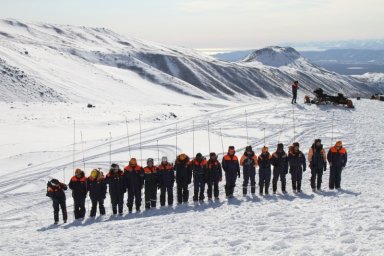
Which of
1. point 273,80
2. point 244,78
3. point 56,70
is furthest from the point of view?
point 273,80

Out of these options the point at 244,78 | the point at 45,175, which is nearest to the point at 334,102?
the point at 45,175

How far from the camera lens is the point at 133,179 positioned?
1575 cm

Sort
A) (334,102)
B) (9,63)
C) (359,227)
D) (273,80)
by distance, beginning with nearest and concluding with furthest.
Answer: (359,227), (334,102), (9,63), (273,80)

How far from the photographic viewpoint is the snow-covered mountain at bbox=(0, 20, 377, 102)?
60844 mm

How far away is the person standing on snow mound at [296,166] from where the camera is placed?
1652 cm

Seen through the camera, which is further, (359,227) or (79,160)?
(79,160)

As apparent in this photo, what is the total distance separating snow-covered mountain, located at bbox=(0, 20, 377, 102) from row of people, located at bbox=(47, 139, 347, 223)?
135ft

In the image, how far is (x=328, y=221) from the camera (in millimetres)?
11703

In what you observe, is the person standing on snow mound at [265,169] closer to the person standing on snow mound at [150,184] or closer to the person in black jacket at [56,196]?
the person standing on snow mound at [150,184]

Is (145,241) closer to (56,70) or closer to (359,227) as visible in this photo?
(359,227)

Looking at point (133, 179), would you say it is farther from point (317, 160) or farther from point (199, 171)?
point (317, 160)

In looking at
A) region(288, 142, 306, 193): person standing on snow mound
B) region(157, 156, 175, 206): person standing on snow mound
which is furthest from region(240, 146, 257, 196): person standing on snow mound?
region(157, 156, 175, 206): person standing on snow mound

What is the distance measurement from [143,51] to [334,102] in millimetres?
122301

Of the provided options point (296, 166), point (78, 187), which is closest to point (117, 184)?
point (78, 187)
